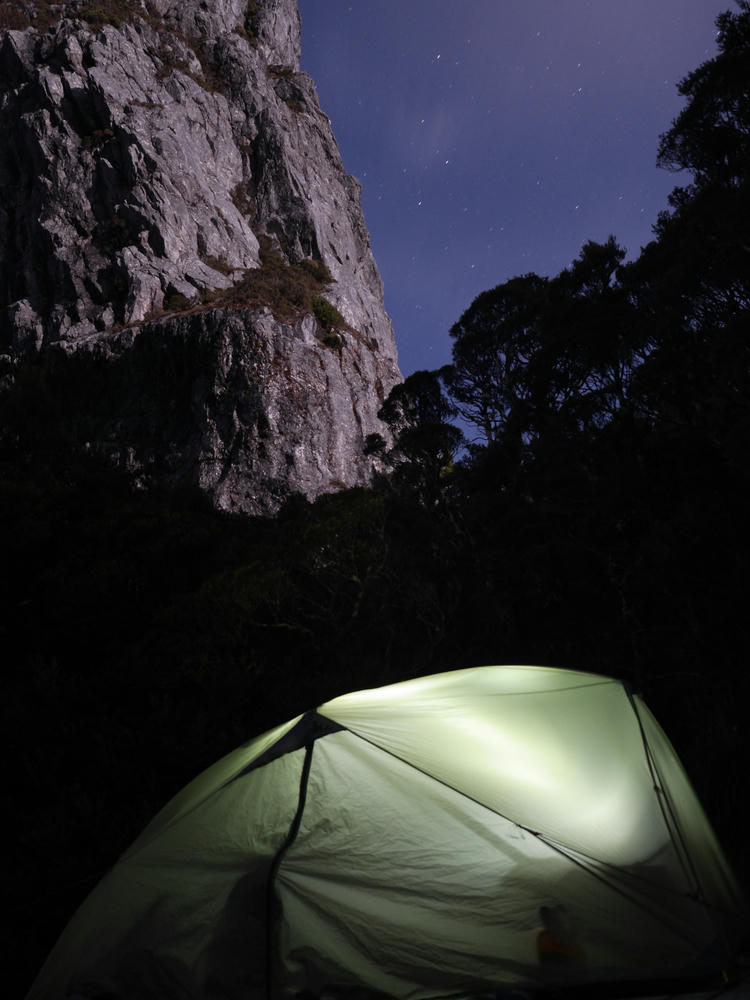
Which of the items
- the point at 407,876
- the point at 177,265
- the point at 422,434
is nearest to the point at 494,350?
the point at 422,434

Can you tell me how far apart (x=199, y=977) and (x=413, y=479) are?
15.1 meters

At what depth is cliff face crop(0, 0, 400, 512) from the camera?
27281 mm

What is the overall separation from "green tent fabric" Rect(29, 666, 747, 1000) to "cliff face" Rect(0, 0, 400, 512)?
787 inches

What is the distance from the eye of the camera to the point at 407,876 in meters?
2.59

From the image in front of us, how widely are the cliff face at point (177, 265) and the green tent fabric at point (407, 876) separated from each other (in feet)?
65.6

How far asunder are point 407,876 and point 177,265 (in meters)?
34.8

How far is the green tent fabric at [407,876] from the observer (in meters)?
2.33

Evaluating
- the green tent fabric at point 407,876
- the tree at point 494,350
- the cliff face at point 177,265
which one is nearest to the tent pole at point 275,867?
the green tent fabric at point 407,876

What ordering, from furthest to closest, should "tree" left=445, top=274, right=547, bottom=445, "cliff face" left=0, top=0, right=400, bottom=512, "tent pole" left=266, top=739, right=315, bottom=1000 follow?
"cliff face" left=0, top=0, right=400, bottom=512 → "tree" left=445, top=274, right=547, bottom=445 → "tent pole" left=266, top=739, right=315, bottom=1000

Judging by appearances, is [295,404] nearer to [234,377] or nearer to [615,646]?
[234,377]

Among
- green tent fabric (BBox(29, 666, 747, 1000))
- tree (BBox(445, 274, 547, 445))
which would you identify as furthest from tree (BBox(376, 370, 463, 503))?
green tent fabric (BBox(29, 666, 747, 1000))

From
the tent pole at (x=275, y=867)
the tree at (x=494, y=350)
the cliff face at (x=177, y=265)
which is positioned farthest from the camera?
the cliff face at (x=177, y=265)

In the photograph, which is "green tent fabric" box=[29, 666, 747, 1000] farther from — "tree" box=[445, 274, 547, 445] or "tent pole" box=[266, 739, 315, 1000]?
"tree" box=[445, 274, 547, 445]

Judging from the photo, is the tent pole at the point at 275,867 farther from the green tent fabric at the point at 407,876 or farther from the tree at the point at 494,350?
the tree at the point at 494,350
